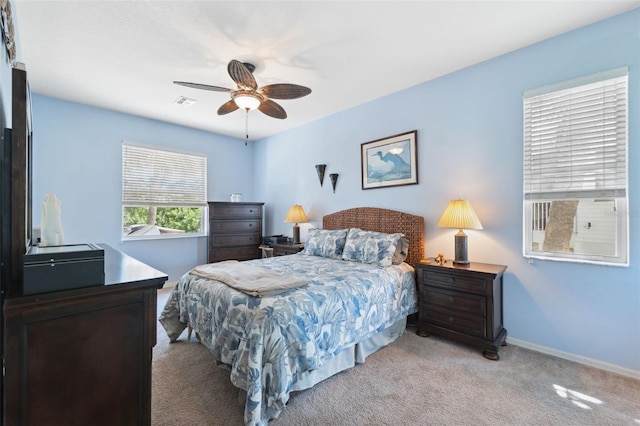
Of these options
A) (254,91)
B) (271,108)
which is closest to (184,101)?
(271,108)

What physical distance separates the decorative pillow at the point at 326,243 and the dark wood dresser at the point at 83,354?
231 centimetres

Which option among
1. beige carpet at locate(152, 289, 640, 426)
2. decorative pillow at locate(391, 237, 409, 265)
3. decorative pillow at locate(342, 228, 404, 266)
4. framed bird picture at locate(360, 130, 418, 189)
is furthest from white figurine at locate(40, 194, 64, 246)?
framed bird picture at locate(360, 130, 418, 189)

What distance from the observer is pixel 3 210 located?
3.63ft

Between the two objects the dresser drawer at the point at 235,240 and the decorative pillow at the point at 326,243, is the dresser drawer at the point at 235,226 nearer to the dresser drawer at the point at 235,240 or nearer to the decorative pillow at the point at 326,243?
the dresser drawer at the point at 235,240

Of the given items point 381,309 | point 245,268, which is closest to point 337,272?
point 381,309

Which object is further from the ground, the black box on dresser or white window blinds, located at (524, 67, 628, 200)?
white window blinds, located at (524, 67, 628, 200)

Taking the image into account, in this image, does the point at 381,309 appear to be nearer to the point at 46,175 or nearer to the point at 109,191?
the point at 109,191

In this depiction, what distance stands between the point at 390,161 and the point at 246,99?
1.89 m

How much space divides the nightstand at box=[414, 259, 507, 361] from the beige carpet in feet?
0.55

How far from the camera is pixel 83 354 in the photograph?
1.09 m

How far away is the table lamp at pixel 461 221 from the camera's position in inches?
105

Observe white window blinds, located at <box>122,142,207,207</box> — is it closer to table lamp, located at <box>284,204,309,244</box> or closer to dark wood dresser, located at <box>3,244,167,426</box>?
table lamp, located at <box>284,204,309,244</box>

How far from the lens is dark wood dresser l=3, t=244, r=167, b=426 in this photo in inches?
38.4

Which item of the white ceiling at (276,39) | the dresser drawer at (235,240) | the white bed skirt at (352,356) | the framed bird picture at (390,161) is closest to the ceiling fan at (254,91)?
the white ceiling at (276,39)
